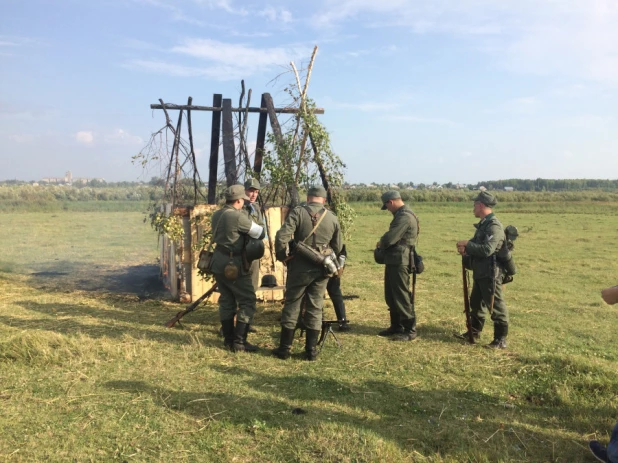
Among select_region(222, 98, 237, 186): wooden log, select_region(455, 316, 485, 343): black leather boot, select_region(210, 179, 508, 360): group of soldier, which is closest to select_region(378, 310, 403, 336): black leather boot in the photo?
select_region(210, 179, 508, 360): group of soldier

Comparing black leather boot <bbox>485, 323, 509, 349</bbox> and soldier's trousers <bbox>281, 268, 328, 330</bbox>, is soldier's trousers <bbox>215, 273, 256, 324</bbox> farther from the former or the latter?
black leather boot <bbox>485, 323, 509, 349</bbox>

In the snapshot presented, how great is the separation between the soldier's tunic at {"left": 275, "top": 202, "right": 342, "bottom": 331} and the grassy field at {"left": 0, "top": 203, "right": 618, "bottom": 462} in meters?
0.57

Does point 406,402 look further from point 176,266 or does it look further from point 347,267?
point 347,267

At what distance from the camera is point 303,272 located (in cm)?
656

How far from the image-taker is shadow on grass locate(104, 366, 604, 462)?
4.41m

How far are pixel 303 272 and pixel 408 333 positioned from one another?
2148mm

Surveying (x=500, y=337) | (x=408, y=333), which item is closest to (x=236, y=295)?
(x=408, y=333)

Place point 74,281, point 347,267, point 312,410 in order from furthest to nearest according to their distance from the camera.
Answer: point 347,267
point 74,281
point 312,410

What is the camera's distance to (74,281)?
1223 centimetres

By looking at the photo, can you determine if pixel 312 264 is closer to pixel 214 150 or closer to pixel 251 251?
pixel 251 251

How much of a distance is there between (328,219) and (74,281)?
8.07 metres

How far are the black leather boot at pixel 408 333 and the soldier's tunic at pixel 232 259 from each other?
2225 millimetres

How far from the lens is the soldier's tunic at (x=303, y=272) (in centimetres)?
655

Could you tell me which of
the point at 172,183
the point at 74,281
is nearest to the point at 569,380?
the point at 172,183
